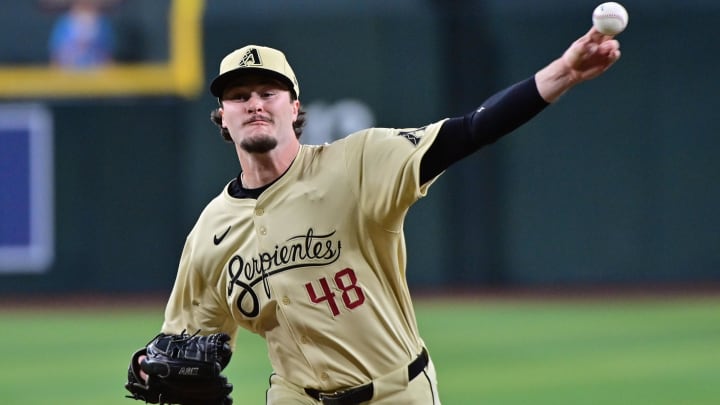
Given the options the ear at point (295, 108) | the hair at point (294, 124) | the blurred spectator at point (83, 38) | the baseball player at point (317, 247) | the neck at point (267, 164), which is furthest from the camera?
the blurred spectator at point (83, 38)

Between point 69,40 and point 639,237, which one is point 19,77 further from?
A: point 639,237

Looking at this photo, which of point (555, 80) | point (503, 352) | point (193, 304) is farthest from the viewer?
point (503, 352)

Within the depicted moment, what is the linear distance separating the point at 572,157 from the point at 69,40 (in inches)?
234

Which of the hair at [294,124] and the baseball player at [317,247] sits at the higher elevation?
the hair at [294,124]

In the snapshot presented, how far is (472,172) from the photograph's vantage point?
16.2 m

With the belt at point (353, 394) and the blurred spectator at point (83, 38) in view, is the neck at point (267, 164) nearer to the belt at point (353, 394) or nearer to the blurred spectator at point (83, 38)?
the belt at point (353, 394)

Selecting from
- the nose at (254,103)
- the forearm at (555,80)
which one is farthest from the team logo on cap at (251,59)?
the forearm at (555,80)

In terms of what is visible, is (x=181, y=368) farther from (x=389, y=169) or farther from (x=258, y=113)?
(x=389, y=169)

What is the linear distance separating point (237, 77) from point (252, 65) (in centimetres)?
8

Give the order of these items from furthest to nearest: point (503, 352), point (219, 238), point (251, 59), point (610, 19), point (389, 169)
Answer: point (503, 352) → point (219, 238) → point (251, 59) → point (389, 169) → point (610, 19)

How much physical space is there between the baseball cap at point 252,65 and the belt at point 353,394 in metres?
1.04

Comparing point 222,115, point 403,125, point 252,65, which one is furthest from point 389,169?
point 403,125

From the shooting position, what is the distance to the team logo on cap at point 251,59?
470 centimetres

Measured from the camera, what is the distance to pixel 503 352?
11633 millimetres
